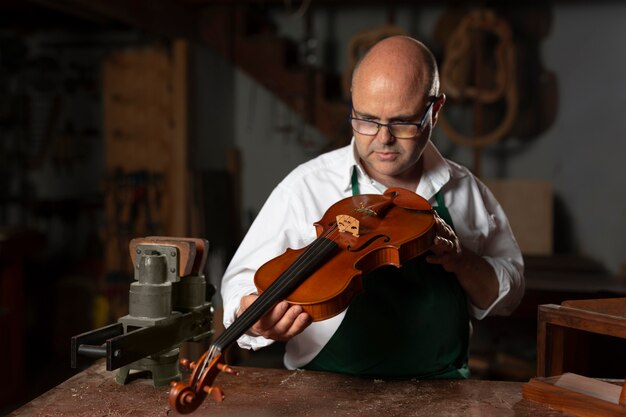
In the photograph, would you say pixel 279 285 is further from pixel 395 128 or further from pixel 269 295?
pixel 395 128

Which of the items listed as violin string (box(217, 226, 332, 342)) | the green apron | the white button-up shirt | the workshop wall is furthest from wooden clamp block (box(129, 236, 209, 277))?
the workshop wall

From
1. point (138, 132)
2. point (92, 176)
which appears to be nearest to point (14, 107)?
point (92, 176)

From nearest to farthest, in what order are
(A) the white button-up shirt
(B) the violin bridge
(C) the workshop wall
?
1. (B) the violin bridge
2. (A) the white button-up shirt
3. (C) the workshop wall

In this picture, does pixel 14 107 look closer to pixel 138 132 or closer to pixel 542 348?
pixel 138 132

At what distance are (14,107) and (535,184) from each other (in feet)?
16.7

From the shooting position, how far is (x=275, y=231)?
236 cm

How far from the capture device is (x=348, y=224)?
1997mm

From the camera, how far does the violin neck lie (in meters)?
1.68

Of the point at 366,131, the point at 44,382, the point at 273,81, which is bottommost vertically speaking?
the point at 44,382

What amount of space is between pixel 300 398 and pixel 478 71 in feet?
16.0

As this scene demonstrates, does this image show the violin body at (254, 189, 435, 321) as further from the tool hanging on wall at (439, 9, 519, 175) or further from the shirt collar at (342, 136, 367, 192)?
the tool hanging on wall at (439, 9, 519, 175)

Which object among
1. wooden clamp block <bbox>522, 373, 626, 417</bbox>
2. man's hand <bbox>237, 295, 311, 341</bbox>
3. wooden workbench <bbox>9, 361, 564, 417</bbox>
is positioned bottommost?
wooden workbench <bbox>9, 361, 564, 417</bbox>

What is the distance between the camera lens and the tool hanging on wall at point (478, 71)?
244 inches

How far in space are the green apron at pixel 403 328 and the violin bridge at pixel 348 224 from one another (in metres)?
0.41
